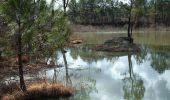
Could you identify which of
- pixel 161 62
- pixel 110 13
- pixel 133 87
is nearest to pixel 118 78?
pixel 133 87

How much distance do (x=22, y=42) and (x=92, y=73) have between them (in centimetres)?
809

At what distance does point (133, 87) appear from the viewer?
18.1m

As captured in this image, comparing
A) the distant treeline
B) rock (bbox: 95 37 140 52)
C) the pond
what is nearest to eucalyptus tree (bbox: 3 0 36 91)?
the pond

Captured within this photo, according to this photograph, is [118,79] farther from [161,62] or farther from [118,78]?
[161,62]

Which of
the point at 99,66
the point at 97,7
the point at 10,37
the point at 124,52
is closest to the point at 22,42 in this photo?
the point at 10,37

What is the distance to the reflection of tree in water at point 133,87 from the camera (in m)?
15.7

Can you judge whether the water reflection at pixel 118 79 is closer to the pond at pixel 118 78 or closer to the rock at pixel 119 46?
the pond at pixel 118 78

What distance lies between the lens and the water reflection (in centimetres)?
1580

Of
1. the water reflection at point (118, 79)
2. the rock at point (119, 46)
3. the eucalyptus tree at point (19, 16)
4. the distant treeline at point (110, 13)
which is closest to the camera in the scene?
the eucalyptus tree at point (19, 16)

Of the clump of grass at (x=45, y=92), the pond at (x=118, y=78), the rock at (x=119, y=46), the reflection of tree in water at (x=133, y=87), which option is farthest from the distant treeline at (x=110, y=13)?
the clump of grass at (x=45, y=92)

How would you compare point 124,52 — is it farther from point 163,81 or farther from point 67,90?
point 67,90

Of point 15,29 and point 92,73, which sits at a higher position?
point 15,29

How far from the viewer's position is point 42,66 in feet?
78.0

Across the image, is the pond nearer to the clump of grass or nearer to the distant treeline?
the clump of grass
